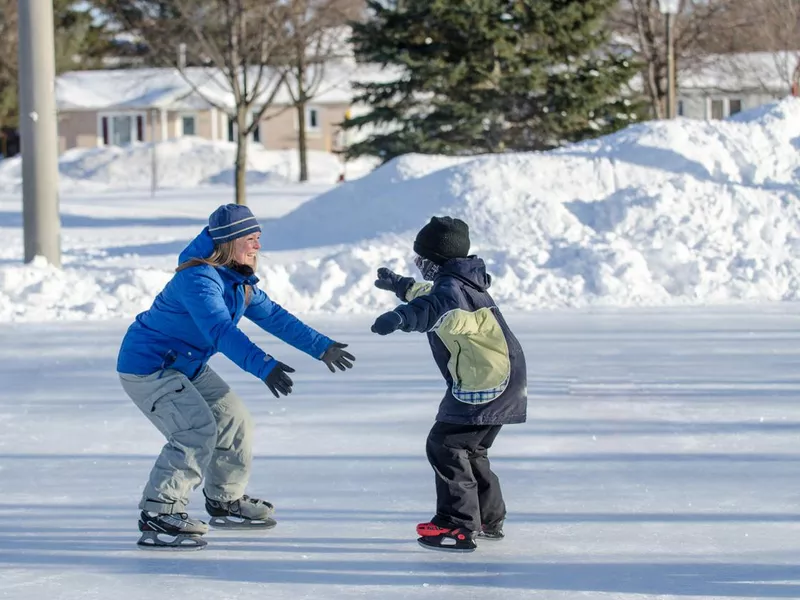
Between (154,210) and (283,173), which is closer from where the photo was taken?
(154,210)

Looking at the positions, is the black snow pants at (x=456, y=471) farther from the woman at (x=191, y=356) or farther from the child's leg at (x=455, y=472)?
the woman at (x=191, y=356)

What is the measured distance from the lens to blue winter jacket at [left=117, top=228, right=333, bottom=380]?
3971 millimetres

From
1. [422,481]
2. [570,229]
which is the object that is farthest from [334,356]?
[570,229]

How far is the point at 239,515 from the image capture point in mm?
4496

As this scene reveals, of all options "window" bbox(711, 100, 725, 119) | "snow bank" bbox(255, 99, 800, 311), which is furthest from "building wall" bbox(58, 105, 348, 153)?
"snow bank" bbox(255, 99, 800, 311)

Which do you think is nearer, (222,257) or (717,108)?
(222,257)

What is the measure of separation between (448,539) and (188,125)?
49.0 metres

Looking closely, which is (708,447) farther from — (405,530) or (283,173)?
(283,173)

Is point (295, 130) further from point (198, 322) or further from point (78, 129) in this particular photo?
point (198, 322)

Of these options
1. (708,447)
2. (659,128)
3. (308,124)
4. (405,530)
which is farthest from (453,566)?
(308,124)

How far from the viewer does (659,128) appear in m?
15.2

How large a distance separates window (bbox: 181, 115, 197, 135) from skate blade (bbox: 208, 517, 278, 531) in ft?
158

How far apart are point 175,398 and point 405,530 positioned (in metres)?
0.93

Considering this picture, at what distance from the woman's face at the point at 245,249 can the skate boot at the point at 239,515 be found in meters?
0.89
